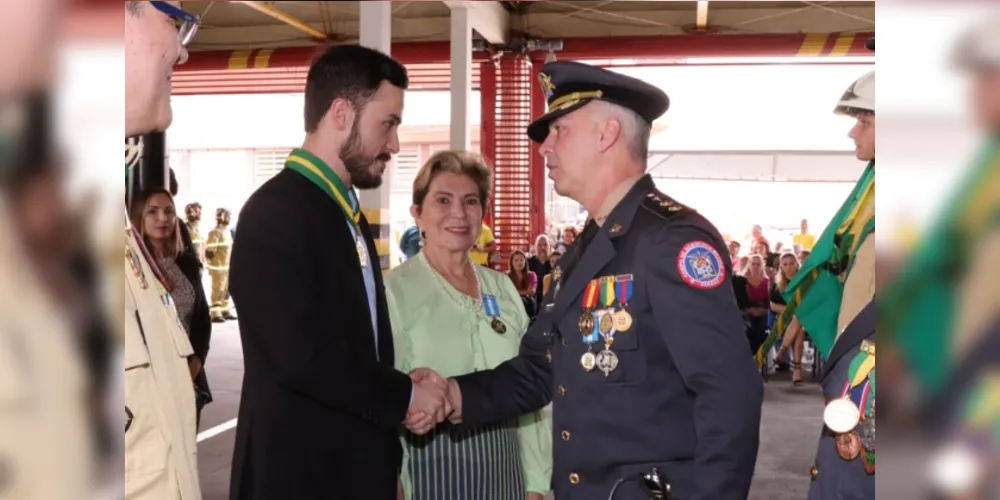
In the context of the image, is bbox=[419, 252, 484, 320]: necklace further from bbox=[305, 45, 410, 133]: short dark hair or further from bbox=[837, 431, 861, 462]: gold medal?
bbox=[837, 431, 861, 462]: gold medal

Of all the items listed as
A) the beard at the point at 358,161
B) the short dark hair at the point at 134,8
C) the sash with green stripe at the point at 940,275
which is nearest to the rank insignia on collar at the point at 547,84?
the beard at the point at 358,161

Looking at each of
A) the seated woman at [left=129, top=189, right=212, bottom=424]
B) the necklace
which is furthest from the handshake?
the seated woman at [left=129, top=189, right=212, bottom=424]

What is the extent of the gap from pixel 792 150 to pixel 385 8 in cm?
1093

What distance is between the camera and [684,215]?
156cm

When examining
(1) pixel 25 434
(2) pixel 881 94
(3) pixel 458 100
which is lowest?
(1) pixel 25 434

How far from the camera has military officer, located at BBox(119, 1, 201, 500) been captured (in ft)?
3.13

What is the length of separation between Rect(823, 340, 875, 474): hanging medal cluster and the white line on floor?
4664 millimetres

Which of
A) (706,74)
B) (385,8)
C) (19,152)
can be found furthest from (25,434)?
(706,74)

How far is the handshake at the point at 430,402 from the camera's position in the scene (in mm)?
1956

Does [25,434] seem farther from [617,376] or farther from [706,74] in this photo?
[706,74]

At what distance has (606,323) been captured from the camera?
1593mm

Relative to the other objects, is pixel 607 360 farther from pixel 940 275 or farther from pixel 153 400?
pixel 940 275

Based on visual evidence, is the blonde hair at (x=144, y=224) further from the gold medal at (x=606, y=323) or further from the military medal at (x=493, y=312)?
the gold medal at (x=606, y=323)

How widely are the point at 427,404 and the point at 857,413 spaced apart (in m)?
0.94
